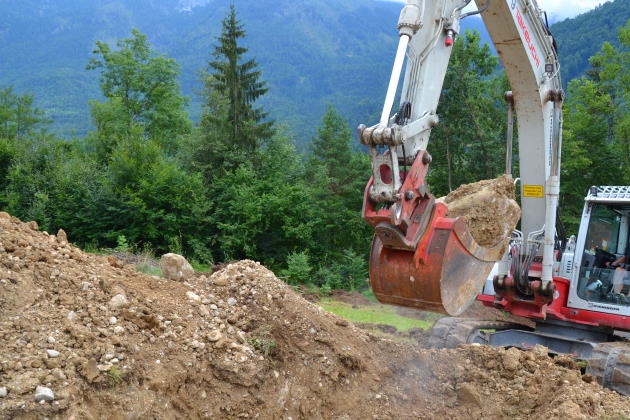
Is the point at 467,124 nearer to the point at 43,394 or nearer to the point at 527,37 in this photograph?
the point at 527,37

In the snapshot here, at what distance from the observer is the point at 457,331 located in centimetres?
799

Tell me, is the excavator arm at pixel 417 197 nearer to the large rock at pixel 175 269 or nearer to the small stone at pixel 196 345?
the small stone at pixel 196 345

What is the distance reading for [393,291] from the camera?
15.4 ft

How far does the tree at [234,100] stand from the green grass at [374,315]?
11.8m

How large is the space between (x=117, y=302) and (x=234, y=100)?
67.8 feet

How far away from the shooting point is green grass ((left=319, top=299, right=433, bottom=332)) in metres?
11.4

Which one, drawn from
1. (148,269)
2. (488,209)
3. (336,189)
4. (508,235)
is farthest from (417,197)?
(336,189)

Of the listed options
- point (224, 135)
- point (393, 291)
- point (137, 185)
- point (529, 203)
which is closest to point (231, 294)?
point (393, 291)

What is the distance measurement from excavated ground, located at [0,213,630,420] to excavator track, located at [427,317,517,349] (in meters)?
1.06

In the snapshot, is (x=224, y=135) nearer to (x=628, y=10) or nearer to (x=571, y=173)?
(x=571, y=173)

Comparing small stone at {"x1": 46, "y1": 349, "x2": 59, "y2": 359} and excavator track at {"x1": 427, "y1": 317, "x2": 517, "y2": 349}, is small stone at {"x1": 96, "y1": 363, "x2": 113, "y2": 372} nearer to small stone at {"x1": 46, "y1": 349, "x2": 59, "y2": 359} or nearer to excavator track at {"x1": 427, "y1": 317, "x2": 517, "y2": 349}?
small stone at {"x1": 46, "y1": 349, "x2": 59, "y2": 359}

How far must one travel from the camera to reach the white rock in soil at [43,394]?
4.43 metres

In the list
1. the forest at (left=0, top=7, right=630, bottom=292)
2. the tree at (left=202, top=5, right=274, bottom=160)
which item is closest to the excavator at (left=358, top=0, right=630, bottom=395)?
the forest at (left=0, top=7, right=630, bottom=292)

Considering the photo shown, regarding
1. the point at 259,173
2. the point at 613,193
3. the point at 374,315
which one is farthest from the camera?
the point at 259,173
